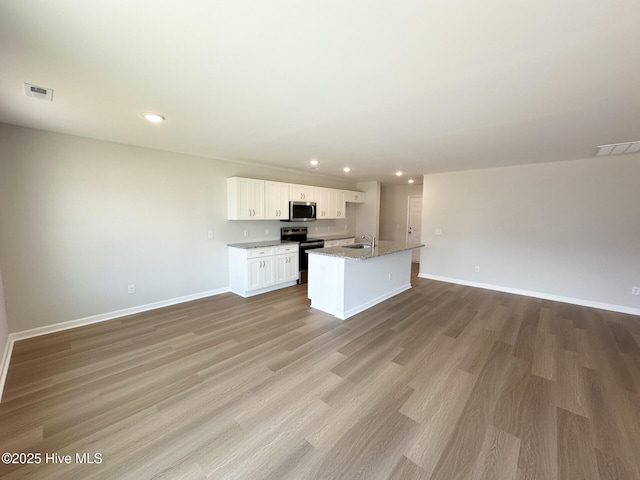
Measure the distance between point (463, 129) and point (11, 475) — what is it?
4.40 meters

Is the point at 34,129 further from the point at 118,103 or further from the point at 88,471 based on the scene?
the point at 88,471

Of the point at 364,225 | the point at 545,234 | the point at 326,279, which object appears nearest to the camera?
the point at 326,279

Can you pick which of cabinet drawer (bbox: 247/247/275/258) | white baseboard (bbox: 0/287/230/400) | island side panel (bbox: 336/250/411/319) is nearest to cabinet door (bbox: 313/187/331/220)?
cabinet drawer (bbox: 247/247/275/258)

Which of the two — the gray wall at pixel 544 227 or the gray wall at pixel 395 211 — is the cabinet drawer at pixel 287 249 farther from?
the gray wall at pixel 395 211

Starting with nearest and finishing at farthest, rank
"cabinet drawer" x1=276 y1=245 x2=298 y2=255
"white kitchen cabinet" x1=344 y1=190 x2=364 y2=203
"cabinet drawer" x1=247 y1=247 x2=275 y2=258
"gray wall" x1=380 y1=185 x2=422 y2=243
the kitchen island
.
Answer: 1. the kitchen island
2. "cabinet drawer" x1=247 y1=247 x2=275 y2=258
3. "cabinet drawer" x1=276 y1=245 x2=298 y2=255
4. "white kitchen cabinet" x1=344 y1=190 x2=364 y2=203
5. "gray wall" x1=380 y1=185 x2=422 y2=243

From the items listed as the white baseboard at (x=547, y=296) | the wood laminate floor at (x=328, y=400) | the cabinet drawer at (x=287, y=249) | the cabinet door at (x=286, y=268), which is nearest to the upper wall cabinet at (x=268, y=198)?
the cabinet drawer at (x=287, y=249)

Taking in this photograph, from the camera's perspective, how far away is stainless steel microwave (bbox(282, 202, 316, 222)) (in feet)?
17.7

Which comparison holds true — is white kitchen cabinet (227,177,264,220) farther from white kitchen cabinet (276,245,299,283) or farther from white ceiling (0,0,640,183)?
white ceiling (0,0,640,183)

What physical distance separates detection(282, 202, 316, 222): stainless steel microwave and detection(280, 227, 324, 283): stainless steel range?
0.29m

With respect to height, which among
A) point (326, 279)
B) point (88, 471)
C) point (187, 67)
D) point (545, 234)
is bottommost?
point (88, 471)

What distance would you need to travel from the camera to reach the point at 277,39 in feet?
4.65

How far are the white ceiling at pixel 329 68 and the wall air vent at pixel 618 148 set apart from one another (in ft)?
0.88

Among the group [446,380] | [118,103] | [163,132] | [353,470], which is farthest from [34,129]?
[446,380]

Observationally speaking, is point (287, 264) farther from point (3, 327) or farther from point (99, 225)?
point (3, 327)
